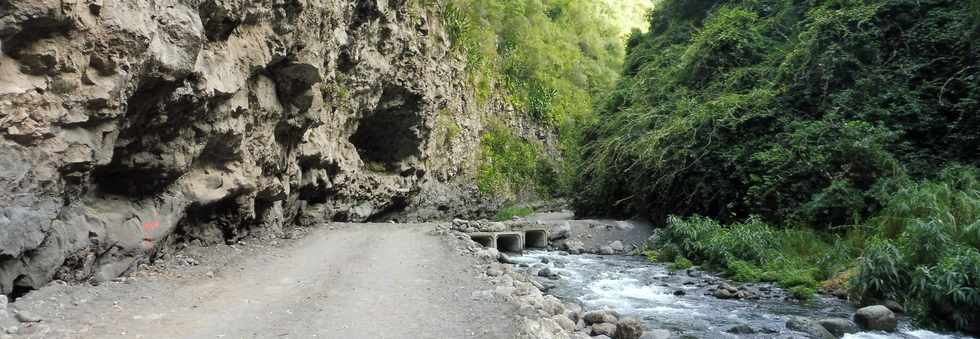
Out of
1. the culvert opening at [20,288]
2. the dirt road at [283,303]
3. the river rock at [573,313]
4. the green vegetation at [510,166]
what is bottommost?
the river rock at [573,313]

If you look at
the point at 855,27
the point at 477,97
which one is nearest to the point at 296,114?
the point at 855,27

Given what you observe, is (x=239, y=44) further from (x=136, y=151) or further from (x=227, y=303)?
(x=227, y=303)

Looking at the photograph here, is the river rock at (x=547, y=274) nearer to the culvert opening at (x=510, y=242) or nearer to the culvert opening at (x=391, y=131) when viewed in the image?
the culvert opening at (x=510, y=242)

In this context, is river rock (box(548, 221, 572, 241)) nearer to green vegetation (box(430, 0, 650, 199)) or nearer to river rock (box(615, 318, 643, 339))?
green vegetation (box(430, 0, 650, 199))

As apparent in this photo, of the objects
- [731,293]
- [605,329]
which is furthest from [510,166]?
[605,329]

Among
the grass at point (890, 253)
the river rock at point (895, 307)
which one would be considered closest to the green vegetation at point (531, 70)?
the grass at point (890, 253)

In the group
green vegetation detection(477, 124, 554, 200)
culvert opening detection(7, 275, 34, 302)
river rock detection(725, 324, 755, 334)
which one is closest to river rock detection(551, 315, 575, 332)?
river rock detection(725, 324, 755, 334)

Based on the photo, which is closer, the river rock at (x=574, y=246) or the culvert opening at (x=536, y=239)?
the river rock at (x=574, y=246)

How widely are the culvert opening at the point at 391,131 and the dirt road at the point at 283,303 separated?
12380mm

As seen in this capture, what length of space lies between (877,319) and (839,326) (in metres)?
0.63

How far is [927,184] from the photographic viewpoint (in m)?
12.7

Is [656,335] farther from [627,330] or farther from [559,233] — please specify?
[559,233]

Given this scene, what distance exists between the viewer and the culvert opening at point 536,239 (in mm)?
21312

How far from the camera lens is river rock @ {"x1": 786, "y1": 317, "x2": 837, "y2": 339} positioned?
327 inches
